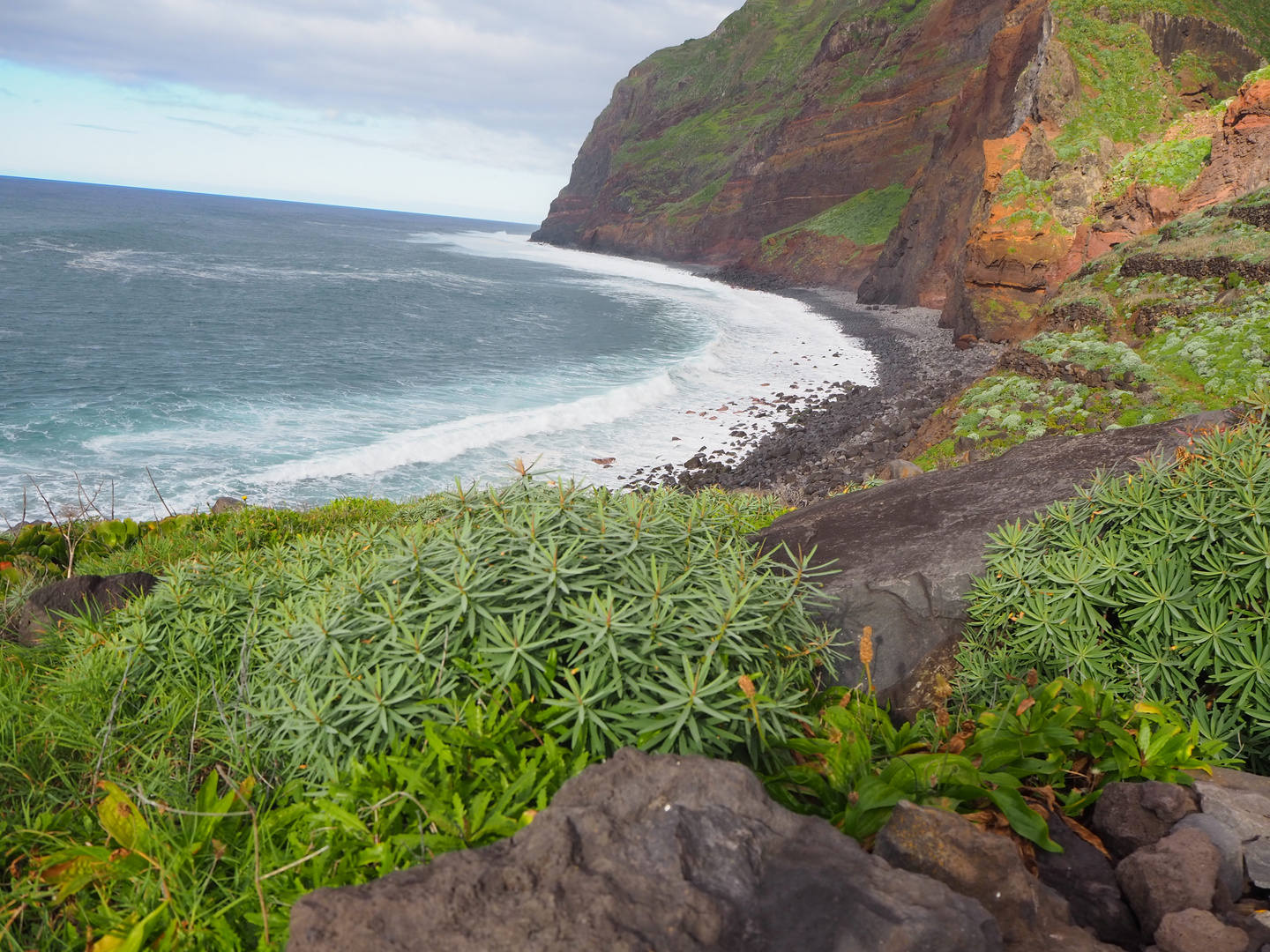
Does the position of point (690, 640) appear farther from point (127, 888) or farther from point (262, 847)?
point (127, 888)

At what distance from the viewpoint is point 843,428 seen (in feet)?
77.4

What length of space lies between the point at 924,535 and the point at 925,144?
75644mm

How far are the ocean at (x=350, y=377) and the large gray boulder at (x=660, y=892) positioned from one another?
1.40 meters

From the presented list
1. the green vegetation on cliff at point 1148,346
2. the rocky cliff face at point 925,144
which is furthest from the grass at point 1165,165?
the green vegetation on cliff at point 1148,346

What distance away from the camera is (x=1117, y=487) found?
11.7ft

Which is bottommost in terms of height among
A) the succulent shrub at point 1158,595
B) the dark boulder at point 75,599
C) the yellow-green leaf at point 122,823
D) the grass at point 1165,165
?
the dark boulder at point 75,599

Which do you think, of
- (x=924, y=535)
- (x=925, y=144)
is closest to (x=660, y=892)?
(x=924, y=535)

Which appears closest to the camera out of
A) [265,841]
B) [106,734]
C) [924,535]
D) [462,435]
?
[265,841]

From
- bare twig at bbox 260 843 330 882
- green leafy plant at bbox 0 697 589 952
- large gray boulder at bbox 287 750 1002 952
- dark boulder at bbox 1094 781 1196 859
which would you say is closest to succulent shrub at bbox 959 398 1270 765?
dark boulder at bbox 1094 781 1196 859

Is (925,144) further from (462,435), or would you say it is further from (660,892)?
(660,892)

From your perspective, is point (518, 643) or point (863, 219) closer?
point (518, 643)

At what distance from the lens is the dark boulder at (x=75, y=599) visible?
14.7 ft

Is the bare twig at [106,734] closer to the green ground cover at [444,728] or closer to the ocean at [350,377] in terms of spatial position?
the green ground cover at [444,728]

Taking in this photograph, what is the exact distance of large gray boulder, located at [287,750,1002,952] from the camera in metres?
1.65
